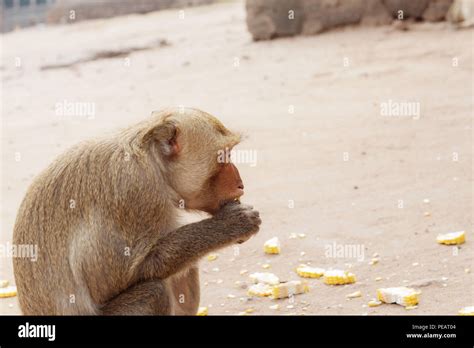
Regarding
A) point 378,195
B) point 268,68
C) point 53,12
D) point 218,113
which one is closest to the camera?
point 378,195

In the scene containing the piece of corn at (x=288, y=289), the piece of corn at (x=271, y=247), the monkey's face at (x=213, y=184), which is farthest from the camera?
the piece of corn at (x=271, y=247)

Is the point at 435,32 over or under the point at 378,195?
over

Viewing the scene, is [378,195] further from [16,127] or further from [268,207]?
[16,127]

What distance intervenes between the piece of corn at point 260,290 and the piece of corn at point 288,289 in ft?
0.32

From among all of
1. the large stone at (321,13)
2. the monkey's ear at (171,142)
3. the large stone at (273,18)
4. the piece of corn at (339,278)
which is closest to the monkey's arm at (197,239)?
the monkey's ear at (171,142)

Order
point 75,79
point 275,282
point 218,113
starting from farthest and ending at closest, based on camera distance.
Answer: point 75,79
point 218,113
point 275,282

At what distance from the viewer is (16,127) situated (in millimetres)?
13914

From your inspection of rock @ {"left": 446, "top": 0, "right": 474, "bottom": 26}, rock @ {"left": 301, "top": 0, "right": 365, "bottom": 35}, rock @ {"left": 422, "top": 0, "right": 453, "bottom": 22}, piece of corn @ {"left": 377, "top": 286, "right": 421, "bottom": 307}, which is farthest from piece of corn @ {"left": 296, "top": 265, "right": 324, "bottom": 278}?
rock @ {"left": 301, "top": 0, "right": 365, "bottom": 35}

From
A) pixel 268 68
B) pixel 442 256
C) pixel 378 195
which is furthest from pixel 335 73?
pixel 442 256

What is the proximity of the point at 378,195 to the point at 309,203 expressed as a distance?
673 millimetres

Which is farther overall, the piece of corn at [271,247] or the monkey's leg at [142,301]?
the piece of corn at [271,247]

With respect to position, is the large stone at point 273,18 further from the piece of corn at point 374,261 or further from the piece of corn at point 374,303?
the piece of corn at point 374,303

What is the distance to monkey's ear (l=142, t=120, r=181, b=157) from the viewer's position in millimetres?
5078

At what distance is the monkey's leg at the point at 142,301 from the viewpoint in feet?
15.9
